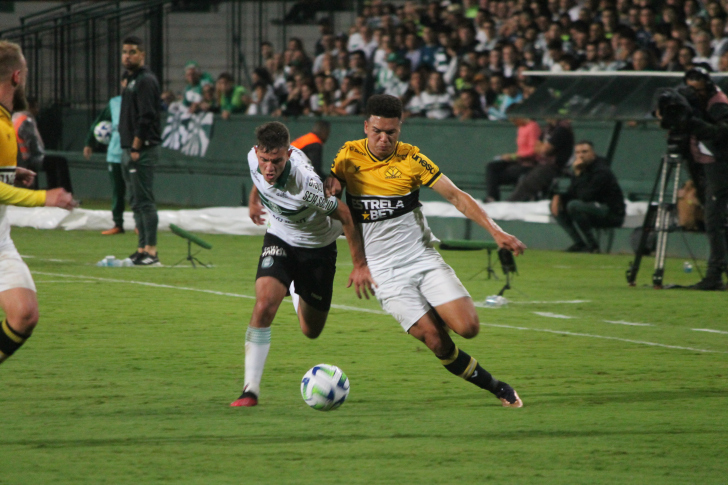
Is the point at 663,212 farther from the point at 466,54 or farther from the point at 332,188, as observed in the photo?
the point at 466,54

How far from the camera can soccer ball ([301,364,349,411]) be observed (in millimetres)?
6320

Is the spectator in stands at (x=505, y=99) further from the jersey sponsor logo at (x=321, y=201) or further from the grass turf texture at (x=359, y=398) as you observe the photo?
the jersey sponsor logo at (x=321, y=201)

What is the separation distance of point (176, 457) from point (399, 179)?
2.33 meters

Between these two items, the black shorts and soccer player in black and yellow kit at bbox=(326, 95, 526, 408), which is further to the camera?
the black shorts

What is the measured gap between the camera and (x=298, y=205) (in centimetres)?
680

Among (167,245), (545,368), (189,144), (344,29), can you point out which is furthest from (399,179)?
(344,29)

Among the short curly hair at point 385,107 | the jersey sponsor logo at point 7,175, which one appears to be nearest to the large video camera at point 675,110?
the short curly hair at point 385,107

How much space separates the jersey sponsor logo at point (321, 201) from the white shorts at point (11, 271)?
167 centimetres

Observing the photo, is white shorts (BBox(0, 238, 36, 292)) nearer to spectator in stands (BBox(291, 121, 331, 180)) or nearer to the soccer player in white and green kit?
the soccer player in white and green kit

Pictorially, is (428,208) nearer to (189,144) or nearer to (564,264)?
(564,264)

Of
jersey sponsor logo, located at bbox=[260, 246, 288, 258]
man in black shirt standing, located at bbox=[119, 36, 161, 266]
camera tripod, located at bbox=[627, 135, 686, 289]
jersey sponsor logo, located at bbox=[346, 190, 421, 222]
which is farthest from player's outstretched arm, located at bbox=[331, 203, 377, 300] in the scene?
man in black shirt standing, located at bbox=[119, 36, 161, 266]

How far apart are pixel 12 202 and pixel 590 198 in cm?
1150

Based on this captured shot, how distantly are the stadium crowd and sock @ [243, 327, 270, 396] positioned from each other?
11.7 m

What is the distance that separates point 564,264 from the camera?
15.1 metres
